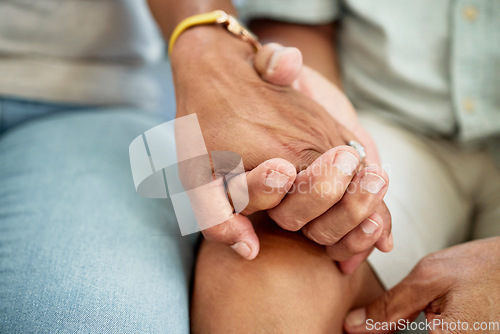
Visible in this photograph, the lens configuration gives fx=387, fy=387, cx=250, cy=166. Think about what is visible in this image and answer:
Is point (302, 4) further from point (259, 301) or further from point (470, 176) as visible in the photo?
point (259, 301)

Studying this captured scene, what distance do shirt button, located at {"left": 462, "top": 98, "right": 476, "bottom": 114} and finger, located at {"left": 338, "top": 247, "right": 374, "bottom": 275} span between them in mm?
360

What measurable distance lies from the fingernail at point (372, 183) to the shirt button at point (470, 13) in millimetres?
448

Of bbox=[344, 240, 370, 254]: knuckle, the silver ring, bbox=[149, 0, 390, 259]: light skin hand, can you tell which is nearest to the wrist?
bbox=[149, 0, 390, 259]: light skin hand

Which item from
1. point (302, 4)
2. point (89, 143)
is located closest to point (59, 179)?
point (89, 143)

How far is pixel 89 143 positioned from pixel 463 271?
58cm

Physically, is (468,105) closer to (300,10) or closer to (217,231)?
(300,10)

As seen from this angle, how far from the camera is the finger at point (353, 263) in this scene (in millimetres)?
478

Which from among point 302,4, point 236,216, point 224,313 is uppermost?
point 302,4

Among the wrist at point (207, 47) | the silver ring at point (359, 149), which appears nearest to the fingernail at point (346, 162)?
the silver ring at point (359, 149)

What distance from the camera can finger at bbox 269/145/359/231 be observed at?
380 millimetres

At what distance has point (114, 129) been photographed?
707mm

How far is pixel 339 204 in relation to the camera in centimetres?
41

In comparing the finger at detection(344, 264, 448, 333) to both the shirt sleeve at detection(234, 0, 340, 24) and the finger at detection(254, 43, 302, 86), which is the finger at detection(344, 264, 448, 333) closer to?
the finger at detection(254, 43, 302, 86)

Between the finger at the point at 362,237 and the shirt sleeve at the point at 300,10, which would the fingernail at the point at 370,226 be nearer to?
the finger at the point at 362,237
